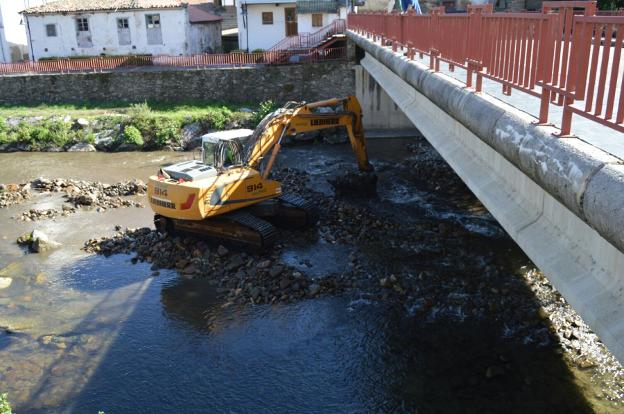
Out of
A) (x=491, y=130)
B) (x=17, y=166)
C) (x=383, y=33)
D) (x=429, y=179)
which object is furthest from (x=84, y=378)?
(x=17, y=166)

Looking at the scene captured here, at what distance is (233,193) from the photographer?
52.0 ft

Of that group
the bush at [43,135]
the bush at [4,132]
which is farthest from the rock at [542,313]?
the bush at [4,132]

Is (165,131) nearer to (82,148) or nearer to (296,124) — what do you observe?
(82,148)

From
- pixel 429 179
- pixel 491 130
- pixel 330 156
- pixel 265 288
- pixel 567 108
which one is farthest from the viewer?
pixel 330 156

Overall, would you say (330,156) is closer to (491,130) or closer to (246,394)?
(246,394)

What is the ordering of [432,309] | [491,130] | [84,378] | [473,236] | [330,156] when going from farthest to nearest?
[330,156], [473,236], [432,309], [84,378], [491,130]

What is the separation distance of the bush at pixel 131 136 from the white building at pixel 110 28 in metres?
11.0

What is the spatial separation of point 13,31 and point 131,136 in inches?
738

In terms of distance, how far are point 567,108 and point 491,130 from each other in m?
1.48

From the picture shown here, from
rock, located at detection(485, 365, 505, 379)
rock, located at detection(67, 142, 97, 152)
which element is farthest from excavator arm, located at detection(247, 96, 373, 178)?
rock, located at detection(67, 142, 97, 152)

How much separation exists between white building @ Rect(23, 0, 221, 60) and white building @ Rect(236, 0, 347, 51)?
12.8ft

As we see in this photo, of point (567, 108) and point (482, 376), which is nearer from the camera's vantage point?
point (567, 108)

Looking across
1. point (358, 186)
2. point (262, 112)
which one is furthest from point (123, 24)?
point (358, 186)

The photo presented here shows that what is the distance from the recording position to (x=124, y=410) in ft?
33.0
